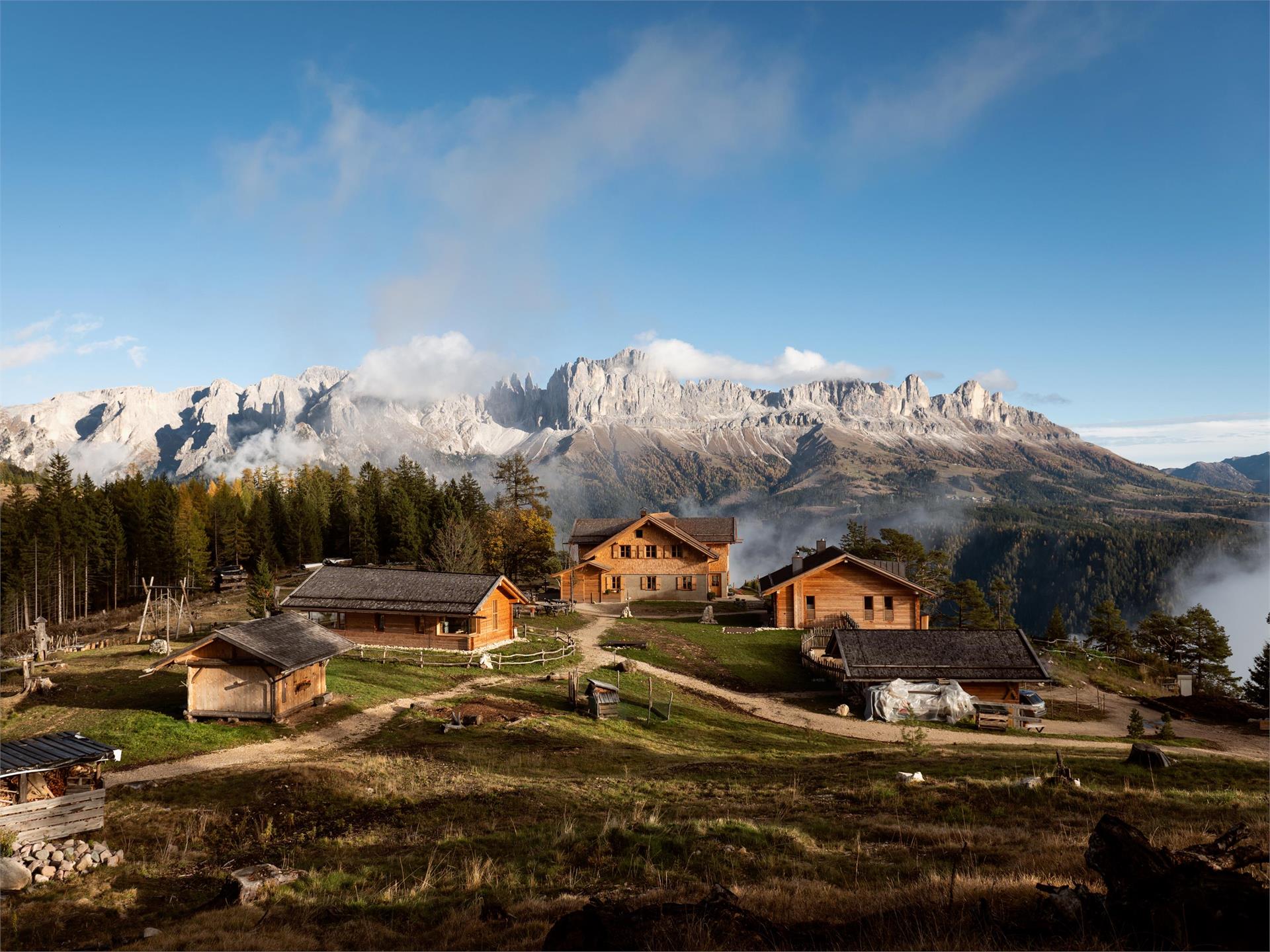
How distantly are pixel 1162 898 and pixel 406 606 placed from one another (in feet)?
143

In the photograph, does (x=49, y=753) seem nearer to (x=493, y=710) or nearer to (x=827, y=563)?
(x=493, y=710)

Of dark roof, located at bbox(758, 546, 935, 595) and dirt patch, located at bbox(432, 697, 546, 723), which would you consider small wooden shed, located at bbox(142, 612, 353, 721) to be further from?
dark roof, located at bbox(758, 546, 935, 595)

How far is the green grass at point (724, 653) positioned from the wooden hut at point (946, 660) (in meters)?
3.76

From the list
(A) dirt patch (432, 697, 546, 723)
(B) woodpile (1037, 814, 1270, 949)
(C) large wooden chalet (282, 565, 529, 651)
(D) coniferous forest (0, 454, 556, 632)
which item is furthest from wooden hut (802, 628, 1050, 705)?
(D) coniferous forest (0, 454, 556, 632)

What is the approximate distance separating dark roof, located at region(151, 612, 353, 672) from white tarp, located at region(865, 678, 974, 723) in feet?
92.4

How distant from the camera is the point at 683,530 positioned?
3066 inches

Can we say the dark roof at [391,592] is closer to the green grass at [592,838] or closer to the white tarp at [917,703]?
the green grass at [592,838]

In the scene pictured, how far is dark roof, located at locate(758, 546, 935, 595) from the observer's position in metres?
57.8

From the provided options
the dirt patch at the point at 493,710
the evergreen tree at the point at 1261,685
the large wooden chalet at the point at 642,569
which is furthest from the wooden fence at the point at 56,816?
the evergreen tree at the point at 1261,685

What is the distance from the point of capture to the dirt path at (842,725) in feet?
104

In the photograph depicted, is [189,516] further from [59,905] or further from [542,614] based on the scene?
[59,905]

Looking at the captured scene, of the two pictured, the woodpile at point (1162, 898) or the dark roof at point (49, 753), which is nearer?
the woodpile at point (1162, 898)

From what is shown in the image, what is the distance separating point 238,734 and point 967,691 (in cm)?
3725

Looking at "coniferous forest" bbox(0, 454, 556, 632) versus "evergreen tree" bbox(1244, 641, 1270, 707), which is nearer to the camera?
"evergreen tree" bbox(1244, 641, 1270, 707)
